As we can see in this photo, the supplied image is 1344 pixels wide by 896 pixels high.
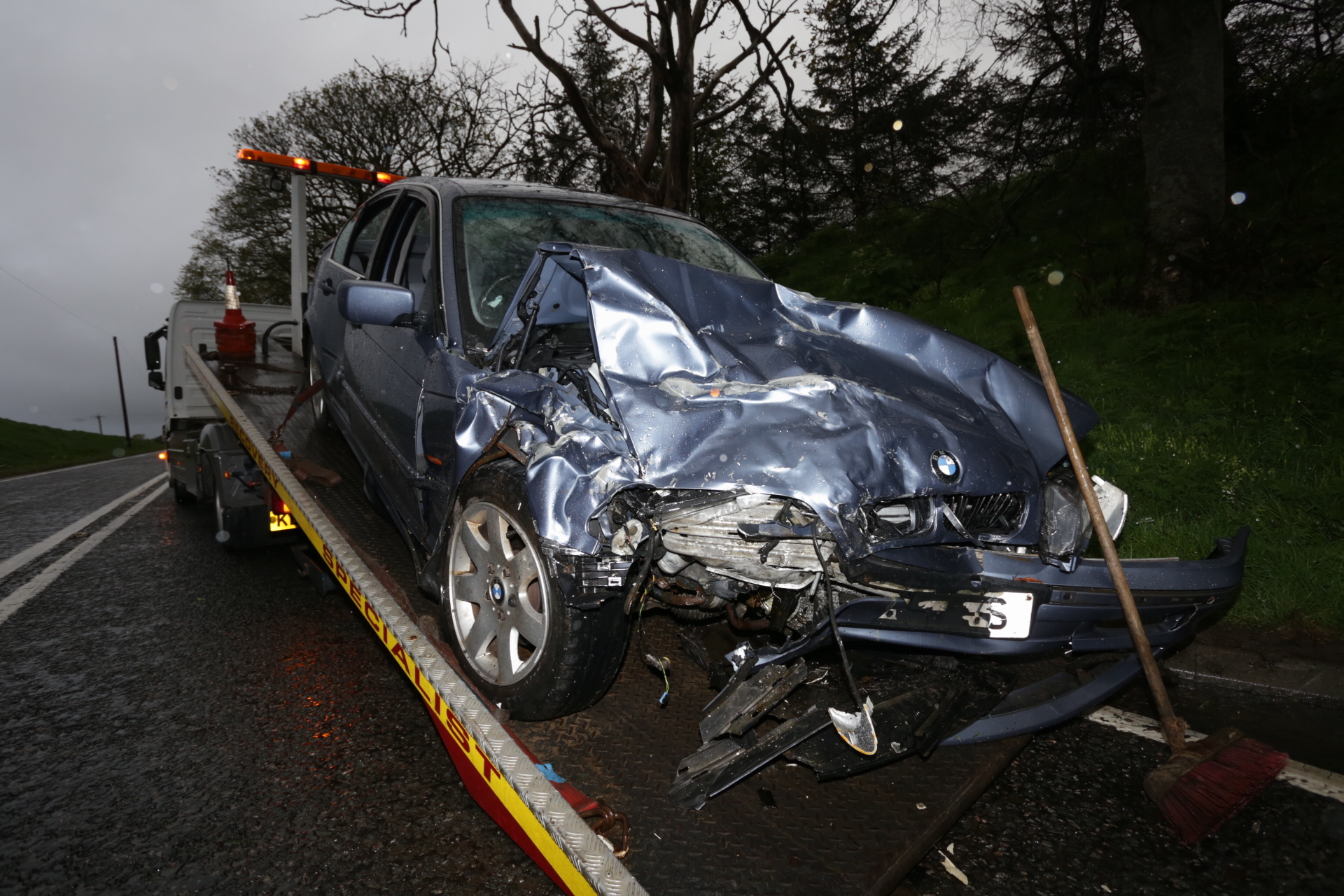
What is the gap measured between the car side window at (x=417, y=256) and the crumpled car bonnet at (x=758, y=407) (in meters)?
0.72

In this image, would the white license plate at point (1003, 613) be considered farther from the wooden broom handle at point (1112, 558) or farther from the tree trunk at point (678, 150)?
the tree trunk at point (678, 150)

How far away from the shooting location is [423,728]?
2.99 metres

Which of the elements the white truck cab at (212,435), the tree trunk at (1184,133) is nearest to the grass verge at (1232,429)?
the tree trunk at (1184,133)

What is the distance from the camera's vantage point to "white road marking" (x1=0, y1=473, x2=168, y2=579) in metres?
5.44

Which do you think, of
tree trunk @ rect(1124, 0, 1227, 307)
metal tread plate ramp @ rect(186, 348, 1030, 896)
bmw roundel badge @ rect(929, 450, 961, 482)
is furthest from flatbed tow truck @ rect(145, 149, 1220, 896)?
tree trunk @ rect(1124, 0, 1227, 307)

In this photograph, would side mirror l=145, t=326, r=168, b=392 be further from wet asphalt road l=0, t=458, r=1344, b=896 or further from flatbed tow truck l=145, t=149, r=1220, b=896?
flatbed tow truck l=145, t=149, r=1220, b=896

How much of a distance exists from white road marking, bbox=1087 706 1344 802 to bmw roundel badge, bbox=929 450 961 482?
1392 millimetres

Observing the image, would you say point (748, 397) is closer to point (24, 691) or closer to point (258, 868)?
point (258, 868)

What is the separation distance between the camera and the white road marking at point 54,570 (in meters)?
4.53

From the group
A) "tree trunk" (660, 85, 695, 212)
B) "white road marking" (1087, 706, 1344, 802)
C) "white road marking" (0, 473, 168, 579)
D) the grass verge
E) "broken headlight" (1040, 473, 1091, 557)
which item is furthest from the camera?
"tree trunk" (660, 85, 695, 212)

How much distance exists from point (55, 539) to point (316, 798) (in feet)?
18.1

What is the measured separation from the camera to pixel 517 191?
12.3ft

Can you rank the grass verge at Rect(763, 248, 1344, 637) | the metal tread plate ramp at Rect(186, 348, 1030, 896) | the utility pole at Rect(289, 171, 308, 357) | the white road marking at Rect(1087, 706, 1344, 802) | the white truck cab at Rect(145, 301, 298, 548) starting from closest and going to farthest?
the metal tread plate ramp at Rect(186, 348, 1030, 896) → the white road marking at Rect(1087, 706, 1344, 802) → the grass verge at Rect(763, 248, 1344, 637) → the white truck cab at Rect(145, 301, 298, 548) → the utility pole at Rect(289, 171, 308, 357)

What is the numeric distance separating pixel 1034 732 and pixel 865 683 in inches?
20.6
